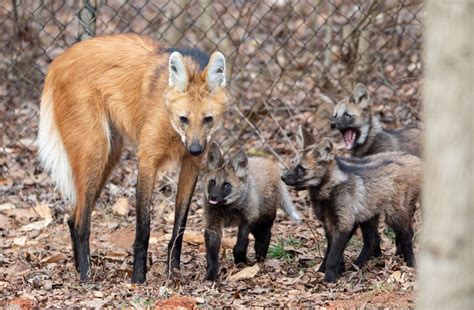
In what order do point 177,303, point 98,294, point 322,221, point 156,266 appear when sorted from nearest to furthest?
1. point 177,303
2. point 98,294
3. point 322,221
4. point 156,266

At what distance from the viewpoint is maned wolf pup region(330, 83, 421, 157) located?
6.37 m

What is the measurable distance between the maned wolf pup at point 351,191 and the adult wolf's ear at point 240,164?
1.61 ft

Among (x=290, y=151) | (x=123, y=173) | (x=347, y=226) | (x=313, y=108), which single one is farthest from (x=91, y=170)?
(x=313, y=108)

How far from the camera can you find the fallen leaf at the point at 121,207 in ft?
22.7

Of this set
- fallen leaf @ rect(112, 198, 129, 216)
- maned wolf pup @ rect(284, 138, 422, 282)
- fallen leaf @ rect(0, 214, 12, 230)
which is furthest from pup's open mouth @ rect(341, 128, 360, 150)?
fallen leaf @ rect(0, 214, 12, 230)

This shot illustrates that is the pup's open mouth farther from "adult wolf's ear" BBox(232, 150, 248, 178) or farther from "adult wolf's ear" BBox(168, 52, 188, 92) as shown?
"adult wolf's ear" BBox(168, 52, 188, 92)

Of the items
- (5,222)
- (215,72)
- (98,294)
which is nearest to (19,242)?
(5,222)

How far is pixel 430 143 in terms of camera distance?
221 centimetres

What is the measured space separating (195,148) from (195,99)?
1.24 ft

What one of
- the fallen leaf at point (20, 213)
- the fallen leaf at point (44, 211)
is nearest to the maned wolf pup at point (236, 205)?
the fallen leaf at point (44, 211)

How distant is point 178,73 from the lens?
514 centimetres

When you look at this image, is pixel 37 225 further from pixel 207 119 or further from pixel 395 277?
pixel 395 277

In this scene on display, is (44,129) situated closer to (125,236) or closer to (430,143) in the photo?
(125,236)

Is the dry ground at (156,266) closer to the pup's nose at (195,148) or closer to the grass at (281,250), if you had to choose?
the grass at (281,250)
